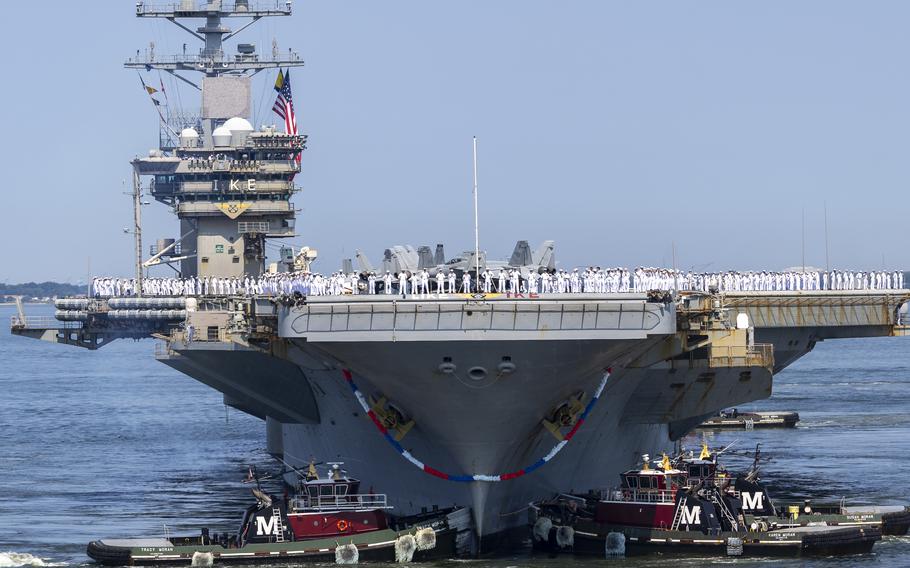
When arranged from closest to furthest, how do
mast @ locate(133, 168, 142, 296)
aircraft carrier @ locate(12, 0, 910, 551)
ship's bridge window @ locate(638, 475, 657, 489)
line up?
1. aircraft carrier @ locate(12, 0, 910, 551)
2. ship's bridge window @ locate(638, 475, 657, 489)
3. mast @ locate(133, 168, 142, 296)

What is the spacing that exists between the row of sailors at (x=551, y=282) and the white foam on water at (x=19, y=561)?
7.10 metres

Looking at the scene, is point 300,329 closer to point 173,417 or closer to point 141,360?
point 173,417

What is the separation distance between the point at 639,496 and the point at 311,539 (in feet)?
21.0

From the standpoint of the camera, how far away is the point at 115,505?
39.3m

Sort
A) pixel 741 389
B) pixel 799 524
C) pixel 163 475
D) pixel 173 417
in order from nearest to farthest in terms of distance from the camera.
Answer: pixel 799 524
pixel 741 389
pixel 163 475
pixel 173 417

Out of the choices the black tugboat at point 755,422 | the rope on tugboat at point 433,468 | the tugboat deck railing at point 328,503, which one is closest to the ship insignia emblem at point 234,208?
the black tugboat at point 755,422

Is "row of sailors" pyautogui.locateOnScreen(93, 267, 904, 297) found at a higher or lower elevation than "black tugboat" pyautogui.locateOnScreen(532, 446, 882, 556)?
higher

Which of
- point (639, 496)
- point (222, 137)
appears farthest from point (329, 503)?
point (222, 137)

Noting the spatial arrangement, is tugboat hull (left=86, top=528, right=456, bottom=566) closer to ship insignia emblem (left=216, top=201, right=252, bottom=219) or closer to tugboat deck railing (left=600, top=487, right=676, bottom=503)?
tugboat deck railing (left=600, top=487, right=676, bottom=503)

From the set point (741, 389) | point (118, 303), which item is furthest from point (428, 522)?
point (118, 303)

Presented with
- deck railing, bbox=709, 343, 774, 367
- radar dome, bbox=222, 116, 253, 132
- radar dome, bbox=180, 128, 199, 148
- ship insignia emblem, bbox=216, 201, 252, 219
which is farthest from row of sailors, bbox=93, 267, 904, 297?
radar dome, bbox=180, 128, 199, 148

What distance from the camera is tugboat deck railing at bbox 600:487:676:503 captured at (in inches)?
1212

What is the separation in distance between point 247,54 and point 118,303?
16116 mm

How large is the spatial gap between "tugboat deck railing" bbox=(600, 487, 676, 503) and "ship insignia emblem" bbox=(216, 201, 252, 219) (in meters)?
25.3
